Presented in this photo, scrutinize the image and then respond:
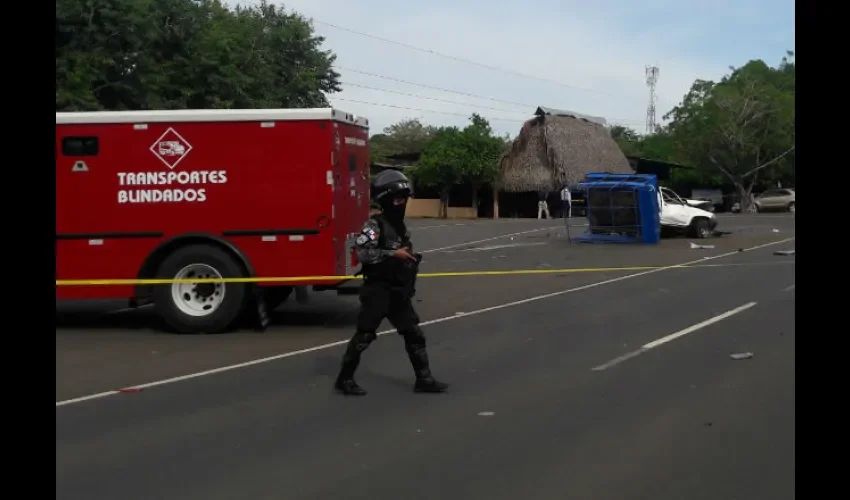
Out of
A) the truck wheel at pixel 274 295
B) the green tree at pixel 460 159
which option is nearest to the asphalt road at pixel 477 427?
the truck wheel at pixel 274 295

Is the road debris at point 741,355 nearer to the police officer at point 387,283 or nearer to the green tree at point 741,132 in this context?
the police officer at point 387,283

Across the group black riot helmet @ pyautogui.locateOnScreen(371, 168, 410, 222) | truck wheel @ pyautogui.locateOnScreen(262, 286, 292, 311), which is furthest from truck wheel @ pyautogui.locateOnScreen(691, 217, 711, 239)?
black riot helmet @ pyautogui.locateOnScreen(371, 168, 410, 222)

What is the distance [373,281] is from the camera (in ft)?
25.6

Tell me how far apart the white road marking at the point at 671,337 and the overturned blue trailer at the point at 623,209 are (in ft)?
41.0

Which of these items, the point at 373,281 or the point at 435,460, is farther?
the point at 373,281

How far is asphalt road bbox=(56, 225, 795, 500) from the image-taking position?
5496mm

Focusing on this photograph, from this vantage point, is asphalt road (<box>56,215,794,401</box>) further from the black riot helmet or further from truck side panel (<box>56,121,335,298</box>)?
the black riot helmet

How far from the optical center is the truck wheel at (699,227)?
27.5 m

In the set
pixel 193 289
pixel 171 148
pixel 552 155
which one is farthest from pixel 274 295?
pixel 552 155

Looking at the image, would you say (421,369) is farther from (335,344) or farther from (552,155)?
(552,155)

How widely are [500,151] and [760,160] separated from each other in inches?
634

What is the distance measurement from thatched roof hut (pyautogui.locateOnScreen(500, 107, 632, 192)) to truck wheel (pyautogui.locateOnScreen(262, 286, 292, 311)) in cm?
3702
